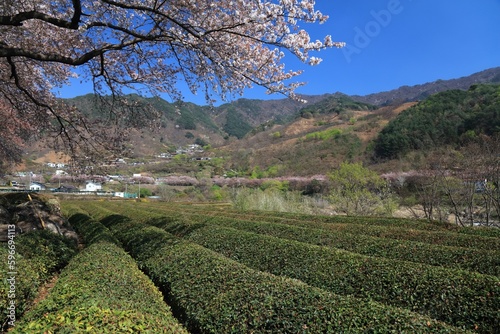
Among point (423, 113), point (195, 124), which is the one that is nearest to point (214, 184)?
point (423, 113)

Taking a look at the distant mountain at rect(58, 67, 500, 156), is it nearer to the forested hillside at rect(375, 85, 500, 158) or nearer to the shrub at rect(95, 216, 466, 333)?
the forested hillside at rect(375, 85, 500, 158)

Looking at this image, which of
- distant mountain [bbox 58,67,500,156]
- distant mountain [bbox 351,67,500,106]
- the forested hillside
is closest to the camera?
the forested hillside

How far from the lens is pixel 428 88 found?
130750 mm

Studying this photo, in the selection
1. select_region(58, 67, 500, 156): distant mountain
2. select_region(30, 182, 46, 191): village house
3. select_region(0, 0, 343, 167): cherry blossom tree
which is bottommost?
select_region(30, 182, 46, 191): village house

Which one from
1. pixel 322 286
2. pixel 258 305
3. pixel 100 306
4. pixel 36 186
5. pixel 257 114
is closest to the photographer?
pixel 100 306

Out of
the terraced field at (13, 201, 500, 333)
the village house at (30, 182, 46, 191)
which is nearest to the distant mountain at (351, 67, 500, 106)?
the village house at (30, 182, 46, 191)

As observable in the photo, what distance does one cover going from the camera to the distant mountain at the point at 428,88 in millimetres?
105562

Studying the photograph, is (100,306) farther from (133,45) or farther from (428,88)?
(428,88)

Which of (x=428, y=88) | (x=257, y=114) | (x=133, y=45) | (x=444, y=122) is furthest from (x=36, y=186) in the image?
(x=257, y=114)

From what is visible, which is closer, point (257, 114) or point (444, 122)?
point (444, 122)

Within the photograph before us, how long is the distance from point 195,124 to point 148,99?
141322 millimetres

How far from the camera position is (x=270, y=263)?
699cm

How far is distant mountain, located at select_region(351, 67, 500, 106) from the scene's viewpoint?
346ft

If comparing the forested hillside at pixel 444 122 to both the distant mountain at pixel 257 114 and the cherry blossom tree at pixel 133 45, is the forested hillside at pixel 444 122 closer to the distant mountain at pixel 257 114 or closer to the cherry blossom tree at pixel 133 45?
the distant mountain at pixel 257 114
